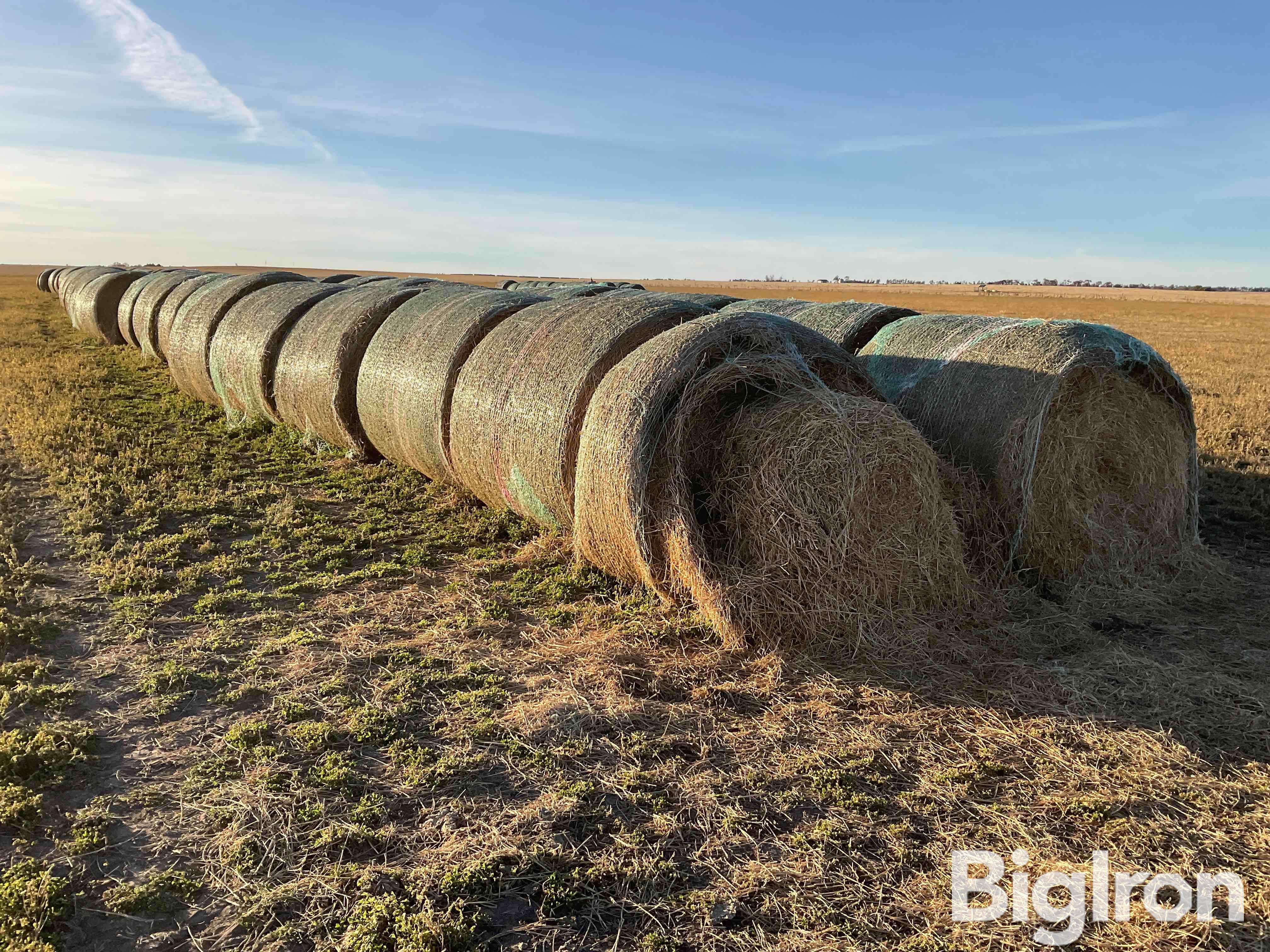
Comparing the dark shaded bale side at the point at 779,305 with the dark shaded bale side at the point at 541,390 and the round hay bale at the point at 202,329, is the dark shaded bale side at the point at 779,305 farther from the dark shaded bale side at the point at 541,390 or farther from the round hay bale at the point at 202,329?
the round hay bale at the point at 202,329

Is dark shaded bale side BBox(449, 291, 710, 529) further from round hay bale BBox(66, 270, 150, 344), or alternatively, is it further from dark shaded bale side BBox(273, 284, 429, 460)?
round hay bale BBox(66, 270, 150, 344)

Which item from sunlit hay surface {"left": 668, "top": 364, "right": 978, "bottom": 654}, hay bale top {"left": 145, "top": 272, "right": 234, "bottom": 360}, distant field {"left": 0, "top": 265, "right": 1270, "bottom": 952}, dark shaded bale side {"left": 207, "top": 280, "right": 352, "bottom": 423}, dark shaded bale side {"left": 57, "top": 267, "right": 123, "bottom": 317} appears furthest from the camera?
dark shaded bale side {"left": 57, "top": 267, "right": 123, "bottom": 317}

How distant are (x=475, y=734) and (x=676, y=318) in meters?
3.63

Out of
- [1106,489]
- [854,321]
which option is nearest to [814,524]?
[1106,489]

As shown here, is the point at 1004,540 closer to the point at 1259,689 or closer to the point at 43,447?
the point at 1259,689

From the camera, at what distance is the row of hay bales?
4734mm

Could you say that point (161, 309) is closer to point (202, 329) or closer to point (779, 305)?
point (202, 329)

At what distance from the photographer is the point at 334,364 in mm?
8578

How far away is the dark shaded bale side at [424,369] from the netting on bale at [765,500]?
2436 millimetres

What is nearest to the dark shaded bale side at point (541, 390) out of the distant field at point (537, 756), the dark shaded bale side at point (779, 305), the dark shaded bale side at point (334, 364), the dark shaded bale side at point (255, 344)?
the distant field at point (537, 756)

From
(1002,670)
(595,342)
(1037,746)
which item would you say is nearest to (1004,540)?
(1002,670)

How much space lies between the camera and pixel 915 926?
264 centimetres

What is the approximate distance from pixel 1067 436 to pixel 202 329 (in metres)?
11.8

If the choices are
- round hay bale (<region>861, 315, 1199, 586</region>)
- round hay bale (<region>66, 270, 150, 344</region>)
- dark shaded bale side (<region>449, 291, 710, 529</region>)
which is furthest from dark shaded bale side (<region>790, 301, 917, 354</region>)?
round hay bale (<region>66, 270, 150, 344</region>)
